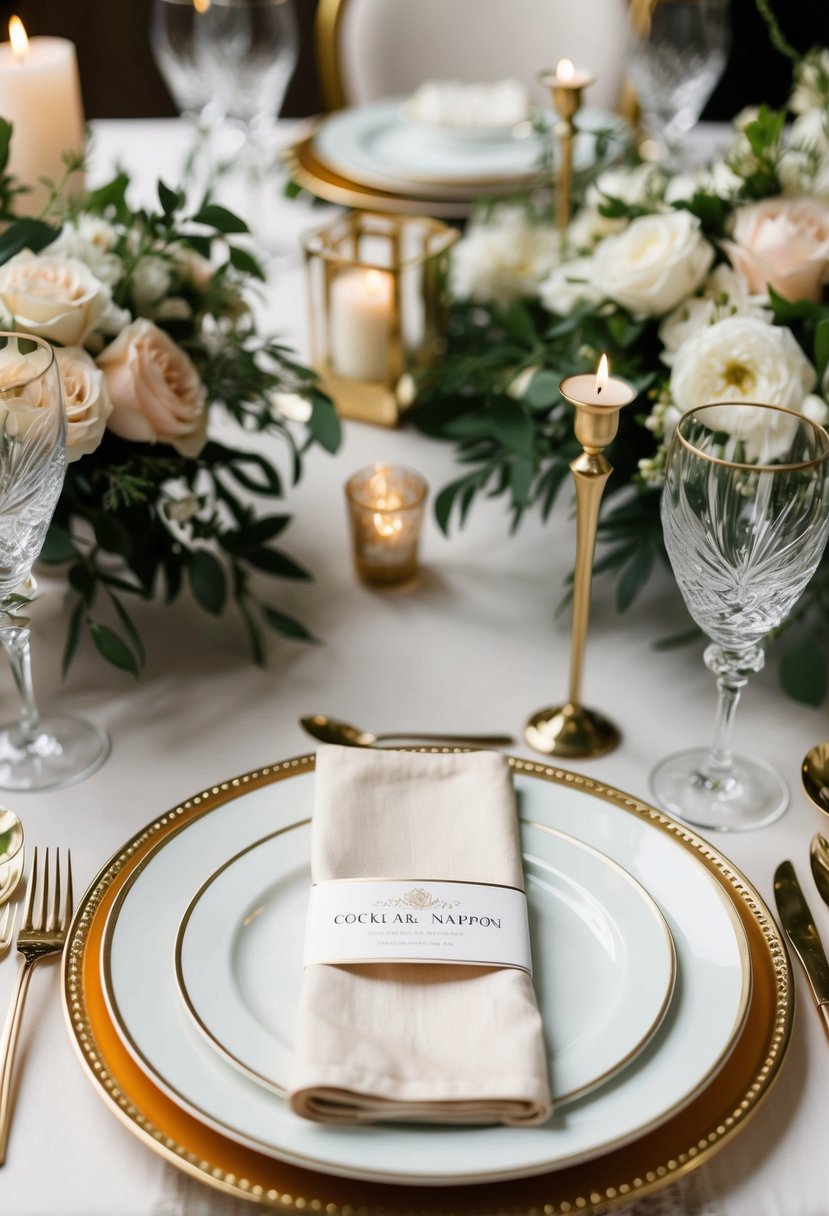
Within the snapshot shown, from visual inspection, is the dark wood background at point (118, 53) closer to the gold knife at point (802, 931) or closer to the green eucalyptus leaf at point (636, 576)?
the green eucalyptus leaf at point (636, 576)

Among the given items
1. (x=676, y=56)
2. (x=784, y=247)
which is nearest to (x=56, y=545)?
(x=784, y=247)

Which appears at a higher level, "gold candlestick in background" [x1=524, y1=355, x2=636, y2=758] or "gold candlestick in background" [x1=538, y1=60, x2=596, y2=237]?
"gold candlestick in background" [x1=538, y1=60, x2=596, y2=237]

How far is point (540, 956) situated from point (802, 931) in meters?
0.17

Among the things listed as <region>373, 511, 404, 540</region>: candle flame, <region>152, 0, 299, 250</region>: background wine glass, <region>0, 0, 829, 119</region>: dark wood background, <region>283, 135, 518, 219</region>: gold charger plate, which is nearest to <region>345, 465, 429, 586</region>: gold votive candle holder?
<region>373, 511, 404, 540</region>: candle flame

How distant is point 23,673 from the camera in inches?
33.5

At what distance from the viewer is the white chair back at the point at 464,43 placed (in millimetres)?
2064

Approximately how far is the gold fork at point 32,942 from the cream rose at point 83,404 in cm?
28

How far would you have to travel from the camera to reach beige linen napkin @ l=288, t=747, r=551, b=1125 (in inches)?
22.4

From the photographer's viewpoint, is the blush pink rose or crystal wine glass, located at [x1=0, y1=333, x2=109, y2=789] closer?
crystal wine glass, located at [x1=0, y1=333, x2=109, y2=789]

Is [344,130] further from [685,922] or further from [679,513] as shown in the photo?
[685,922]

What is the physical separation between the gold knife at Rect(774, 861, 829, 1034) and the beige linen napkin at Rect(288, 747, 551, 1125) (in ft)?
0.55

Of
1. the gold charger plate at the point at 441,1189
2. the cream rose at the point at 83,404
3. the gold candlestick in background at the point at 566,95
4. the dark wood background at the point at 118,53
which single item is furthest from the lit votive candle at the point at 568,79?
the dark wood background at the point at 118,53

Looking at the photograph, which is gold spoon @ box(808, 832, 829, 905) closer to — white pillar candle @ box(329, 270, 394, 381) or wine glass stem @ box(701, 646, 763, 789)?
wine glass stem @ box(701, 646, 763, 789)

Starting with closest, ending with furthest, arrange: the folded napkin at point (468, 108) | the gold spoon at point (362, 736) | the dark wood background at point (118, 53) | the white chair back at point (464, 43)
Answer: the gold spoon at point (362, 736), the folded napkin at point (468, 108), the white chair back at point (464, 43), the dark wood background at point (118, 53)
